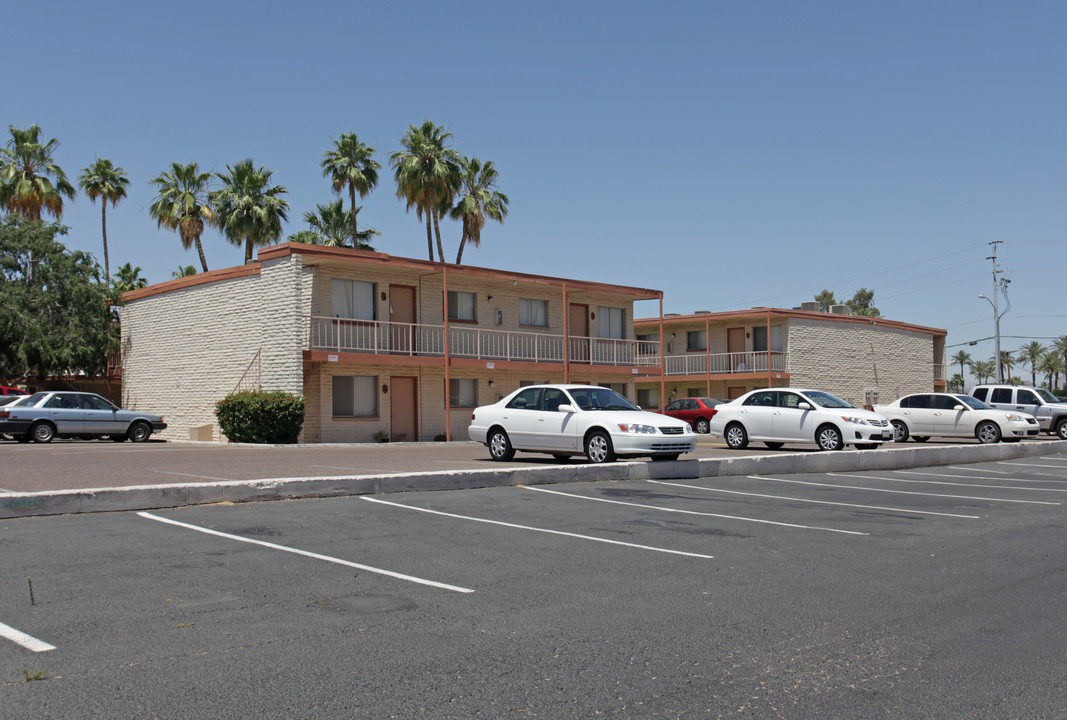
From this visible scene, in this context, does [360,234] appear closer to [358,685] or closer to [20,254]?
[20,254]

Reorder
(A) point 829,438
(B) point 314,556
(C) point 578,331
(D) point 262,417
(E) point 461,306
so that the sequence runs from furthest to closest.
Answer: (C) point 578,331
(E) point 461,306
(D) point 262,417
(A) point 829,438
(B) point 314,556

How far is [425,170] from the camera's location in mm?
42219

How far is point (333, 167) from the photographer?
143 feet

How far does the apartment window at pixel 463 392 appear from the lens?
31016 millimetres

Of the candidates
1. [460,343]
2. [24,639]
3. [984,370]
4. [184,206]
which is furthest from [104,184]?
[984,370]

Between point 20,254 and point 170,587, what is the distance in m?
32.8

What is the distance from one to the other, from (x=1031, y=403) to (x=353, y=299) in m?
22.0

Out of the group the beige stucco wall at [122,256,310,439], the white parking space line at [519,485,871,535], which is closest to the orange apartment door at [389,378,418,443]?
the beige stucco wall at [122,256,310,439]

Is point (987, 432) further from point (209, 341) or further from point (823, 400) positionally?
point (209, 341)

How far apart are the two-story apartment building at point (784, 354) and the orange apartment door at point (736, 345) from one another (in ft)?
0.15

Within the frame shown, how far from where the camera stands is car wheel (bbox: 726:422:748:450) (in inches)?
866

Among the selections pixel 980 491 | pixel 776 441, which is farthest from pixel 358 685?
pixel 776 441

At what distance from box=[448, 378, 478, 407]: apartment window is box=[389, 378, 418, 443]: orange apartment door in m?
1.59

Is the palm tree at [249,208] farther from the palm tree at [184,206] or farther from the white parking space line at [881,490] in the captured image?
the white parking space line at [881,490]
